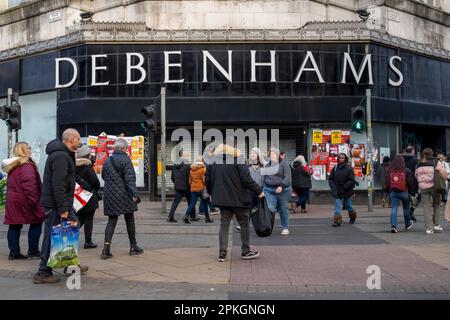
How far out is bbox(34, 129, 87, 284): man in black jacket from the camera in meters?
6.24

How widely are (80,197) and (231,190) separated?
2.39m

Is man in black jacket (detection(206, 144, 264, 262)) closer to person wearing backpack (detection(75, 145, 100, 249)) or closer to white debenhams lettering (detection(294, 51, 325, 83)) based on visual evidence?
person wearing backpack (detection(75, 145, 100, 249))

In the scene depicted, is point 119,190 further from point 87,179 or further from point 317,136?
point 317,136

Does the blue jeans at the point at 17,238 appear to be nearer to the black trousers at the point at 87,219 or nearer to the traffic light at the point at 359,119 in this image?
the black trousers at the point at 87,219

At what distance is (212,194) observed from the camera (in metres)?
7.74

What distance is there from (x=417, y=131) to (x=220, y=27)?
372 inches

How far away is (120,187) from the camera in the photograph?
7.85 m

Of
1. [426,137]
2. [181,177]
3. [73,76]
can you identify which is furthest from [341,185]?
[426,137]

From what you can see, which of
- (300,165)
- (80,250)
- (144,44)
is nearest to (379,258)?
(80,250)

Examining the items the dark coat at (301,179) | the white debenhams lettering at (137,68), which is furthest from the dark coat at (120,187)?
the white debenhams lettering at (137,68)

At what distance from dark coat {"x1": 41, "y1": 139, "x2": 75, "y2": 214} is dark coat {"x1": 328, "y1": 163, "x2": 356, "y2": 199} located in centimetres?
708
